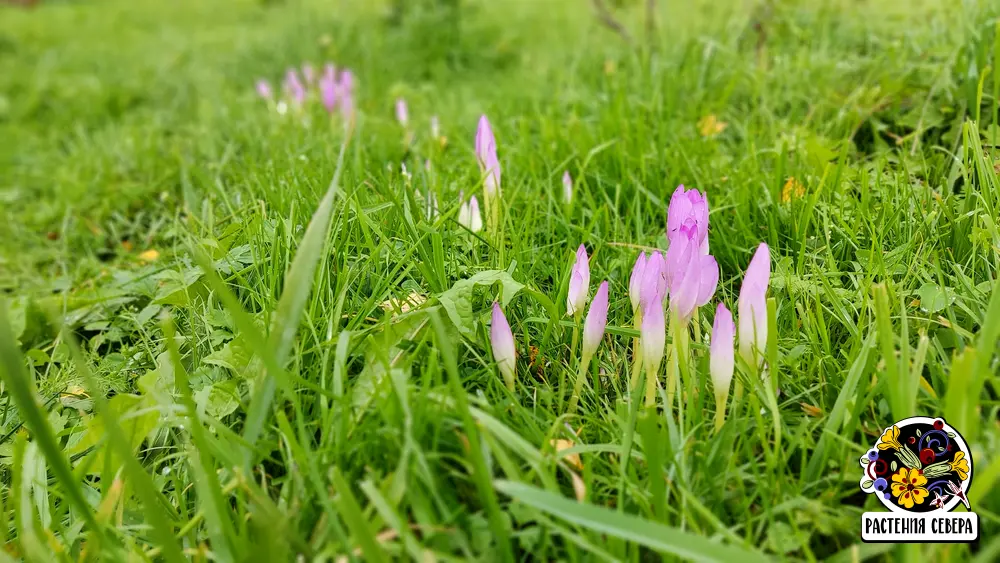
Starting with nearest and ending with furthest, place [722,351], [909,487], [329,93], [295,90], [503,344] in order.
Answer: [909,487]
[722,351]
[503,344]
[329,93]
[295,90]

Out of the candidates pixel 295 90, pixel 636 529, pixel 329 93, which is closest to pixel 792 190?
pixel 636 529

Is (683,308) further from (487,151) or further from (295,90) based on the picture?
(295,90)

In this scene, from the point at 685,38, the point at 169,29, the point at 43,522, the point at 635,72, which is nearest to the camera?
the point at 43,522

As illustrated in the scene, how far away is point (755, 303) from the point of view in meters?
1.21

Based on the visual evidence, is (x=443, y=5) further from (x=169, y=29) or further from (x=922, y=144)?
(x=169, y=29)

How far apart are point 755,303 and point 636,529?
0.48 metres

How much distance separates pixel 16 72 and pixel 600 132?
6.09 m

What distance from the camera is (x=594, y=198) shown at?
85.2 inches

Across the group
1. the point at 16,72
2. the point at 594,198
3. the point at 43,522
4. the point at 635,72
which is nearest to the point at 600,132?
the point at 594,198

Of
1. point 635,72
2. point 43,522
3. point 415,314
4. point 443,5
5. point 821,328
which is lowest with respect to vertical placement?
point 43,522

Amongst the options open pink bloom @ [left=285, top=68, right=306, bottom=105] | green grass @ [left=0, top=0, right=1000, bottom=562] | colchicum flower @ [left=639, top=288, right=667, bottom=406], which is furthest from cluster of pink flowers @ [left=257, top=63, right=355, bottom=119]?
colchicum flower @ [left=639, top=288, right=667, bottom=406]

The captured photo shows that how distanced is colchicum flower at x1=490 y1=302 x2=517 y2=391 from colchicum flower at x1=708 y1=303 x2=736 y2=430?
36 cm

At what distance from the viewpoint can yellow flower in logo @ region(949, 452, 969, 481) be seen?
103cm

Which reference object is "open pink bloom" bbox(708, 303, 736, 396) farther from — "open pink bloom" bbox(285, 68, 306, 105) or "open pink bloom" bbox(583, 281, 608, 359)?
"open pink bloom" bbox(285, 68, 306, 105)
